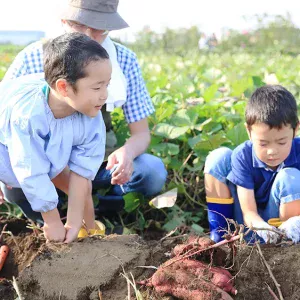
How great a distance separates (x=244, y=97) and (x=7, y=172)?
2.08 metres

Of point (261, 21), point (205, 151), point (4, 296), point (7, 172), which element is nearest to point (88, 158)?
point (7, 172)

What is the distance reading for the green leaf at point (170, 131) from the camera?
3191mm

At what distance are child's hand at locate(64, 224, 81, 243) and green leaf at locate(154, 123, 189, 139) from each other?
1.12 m

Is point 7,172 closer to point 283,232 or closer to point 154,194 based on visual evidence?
point 154,194

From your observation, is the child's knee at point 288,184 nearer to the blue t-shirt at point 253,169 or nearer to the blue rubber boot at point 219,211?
the blue t-shirt at point 253,169

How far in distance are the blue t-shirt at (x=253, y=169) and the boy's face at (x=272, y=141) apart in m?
0.10

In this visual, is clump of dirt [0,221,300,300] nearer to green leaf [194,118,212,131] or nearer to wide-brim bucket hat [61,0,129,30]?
wide-brim bucket hat [61,0,129,30]

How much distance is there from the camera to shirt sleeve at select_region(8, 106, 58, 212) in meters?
2.12

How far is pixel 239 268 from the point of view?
6.52ft

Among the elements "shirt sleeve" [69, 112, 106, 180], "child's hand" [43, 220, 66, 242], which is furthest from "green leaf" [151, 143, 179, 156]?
"child's hand" [43, 220, 66, 242]

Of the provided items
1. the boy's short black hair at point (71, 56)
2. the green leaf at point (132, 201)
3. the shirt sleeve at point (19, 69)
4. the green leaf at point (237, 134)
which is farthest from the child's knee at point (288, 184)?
the shirt sleeve at point (19, 69)

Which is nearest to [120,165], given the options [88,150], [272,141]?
[88,150]

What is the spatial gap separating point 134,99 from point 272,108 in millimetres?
759

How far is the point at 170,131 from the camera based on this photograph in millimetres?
3232
